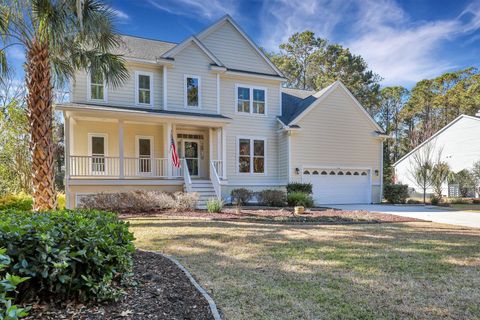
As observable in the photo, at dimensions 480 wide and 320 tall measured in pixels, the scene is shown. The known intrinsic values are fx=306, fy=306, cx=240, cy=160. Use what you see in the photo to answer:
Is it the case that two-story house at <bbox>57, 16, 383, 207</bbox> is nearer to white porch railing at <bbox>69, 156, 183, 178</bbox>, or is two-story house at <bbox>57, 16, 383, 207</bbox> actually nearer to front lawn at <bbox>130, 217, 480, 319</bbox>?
white porch railing at <bbox>69, 156, 183, 178</bbox>

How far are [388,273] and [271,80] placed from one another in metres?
14.6

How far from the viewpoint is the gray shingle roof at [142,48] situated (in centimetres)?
1530

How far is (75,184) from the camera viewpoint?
1258cm

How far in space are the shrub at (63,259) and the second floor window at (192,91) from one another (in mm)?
13055

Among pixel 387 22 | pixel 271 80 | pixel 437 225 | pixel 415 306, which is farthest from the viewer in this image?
pixel 271 80

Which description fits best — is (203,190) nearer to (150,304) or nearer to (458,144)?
(150,304)

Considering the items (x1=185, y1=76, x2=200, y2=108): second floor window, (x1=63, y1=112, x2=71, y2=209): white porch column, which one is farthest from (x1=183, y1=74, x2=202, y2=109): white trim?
(x1=63, y1=112, x2=71, y2=209): white porch column

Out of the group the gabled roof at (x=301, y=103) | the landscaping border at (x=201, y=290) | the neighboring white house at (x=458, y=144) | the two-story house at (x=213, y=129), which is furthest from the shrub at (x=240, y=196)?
the neighboring white house at (x=458, y=144)

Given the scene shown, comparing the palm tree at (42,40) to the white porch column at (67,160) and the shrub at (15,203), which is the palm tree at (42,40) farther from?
the white porch column at (67,160)

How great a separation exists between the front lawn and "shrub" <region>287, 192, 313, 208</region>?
546 cm

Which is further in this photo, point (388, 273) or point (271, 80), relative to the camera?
point (271, 80)

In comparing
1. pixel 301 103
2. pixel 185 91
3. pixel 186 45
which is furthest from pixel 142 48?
pixel 301 103

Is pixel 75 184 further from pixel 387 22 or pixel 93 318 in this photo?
pixel 387 22

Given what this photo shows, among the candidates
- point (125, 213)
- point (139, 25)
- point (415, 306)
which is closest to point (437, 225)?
point (415, 306)
